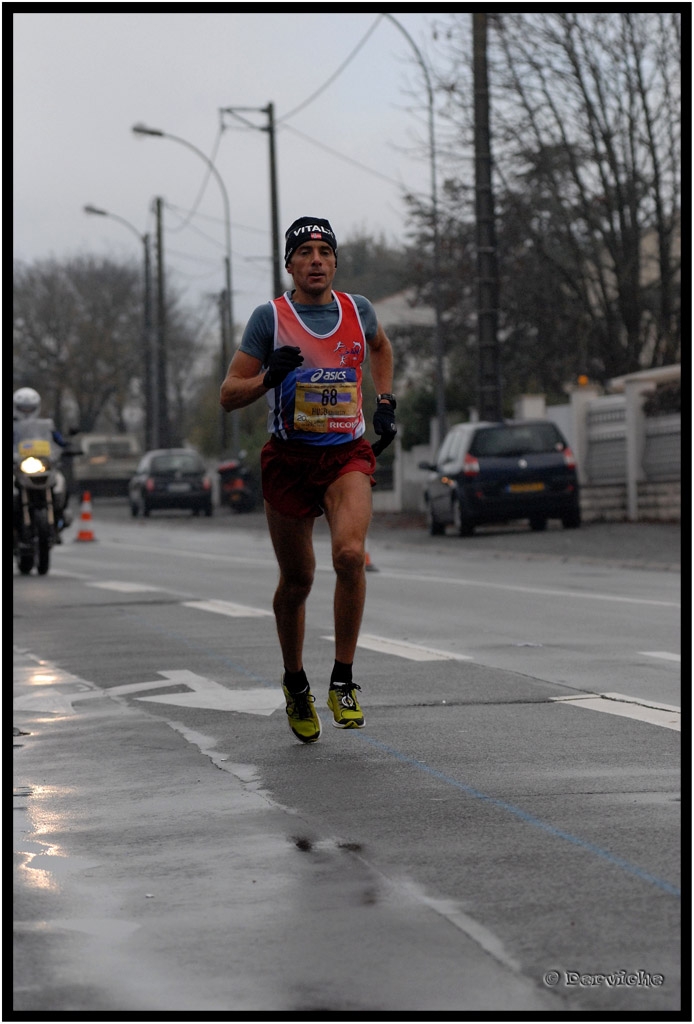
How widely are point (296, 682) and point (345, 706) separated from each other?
0.21 metres

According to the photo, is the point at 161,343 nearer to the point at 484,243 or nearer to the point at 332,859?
the point at 484,243

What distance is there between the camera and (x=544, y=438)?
26.6m

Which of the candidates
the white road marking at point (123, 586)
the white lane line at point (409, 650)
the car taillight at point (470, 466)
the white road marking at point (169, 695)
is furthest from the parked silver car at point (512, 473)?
the white road marking at point (169, 695)

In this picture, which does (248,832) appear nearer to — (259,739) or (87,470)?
(259,739)

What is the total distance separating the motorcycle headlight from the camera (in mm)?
18703

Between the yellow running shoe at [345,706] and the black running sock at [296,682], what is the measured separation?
12 cm

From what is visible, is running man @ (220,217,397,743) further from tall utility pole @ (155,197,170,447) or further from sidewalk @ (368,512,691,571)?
tall utility pole @ (155,197,170,447)

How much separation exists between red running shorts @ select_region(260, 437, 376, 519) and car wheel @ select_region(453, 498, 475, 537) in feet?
64.5

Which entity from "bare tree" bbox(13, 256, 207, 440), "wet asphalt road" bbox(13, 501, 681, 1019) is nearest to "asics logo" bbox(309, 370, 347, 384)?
"wet asphalt road" bbox(13, 501, 681, 1019)

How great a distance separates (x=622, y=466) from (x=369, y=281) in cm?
5850

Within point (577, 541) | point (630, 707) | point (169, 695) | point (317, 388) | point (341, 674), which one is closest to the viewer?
point (317, 388)

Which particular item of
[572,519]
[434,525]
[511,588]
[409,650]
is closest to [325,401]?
[409,650]

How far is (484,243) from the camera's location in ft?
94.9

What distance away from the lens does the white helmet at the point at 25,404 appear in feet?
62.4
